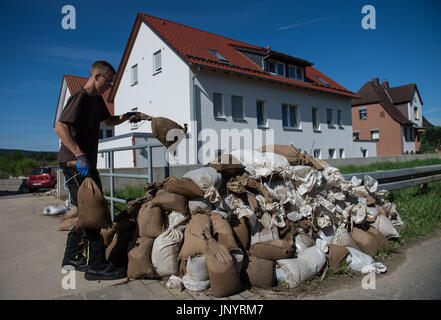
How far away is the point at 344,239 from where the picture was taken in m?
3.71

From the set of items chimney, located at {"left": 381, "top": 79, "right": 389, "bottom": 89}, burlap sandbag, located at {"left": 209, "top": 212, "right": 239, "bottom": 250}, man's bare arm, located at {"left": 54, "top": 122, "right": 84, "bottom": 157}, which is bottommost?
burlap sandbag, located at {"left": 209, "top": 212, "right": 239, "bottom": 250}

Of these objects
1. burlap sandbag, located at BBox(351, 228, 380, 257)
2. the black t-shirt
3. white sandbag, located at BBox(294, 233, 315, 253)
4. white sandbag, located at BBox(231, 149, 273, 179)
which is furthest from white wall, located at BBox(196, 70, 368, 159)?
white sandbag, located at BBox(294, 233, 315, 253)

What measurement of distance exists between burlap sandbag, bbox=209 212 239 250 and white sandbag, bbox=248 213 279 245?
0.34 metres

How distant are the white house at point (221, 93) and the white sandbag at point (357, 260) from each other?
11.2m

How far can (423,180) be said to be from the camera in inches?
283

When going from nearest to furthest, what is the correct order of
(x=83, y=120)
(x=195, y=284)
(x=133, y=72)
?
(x=195, y=284)
(x=83, y=120)
(x=133, y=72)

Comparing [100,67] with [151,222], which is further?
[100,67]

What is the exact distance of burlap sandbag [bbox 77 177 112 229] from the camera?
278 centimetres

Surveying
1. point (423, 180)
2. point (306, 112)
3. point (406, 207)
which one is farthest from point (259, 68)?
point (406, 207)

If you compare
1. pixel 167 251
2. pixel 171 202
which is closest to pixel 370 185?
pixel 171 202

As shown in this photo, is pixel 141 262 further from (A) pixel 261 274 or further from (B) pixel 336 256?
(B) pixel 336 256

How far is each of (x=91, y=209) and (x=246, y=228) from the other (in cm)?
152

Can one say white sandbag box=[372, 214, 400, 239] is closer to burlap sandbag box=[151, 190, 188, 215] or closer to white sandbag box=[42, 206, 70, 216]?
burlap sandbag box=[151, 190, 188, 215]
